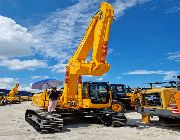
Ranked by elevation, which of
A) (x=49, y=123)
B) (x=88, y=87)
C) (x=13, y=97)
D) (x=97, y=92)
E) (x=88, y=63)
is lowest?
(x=49, y=123)

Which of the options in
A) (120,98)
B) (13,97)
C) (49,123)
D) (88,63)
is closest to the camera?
(49,123)

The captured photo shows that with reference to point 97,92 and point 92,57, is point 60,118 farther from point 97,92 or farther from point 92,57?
point 97,92

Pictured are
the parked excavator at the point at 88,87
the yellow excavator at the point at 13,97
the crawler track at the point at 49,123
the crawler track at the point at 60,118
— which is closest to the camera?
the crawler track at the point at 49,123

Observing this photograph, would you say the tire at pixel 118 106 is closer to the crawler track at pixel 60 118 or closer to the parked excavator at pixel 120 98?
the parked excavator at pixel 120 98

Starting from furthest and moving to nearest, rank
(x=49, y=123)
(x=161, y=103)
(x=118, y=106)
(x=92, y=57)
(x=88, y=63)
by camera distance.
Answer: (x=118, y=106) < (x=88, y=63) < (x=92, y=57) < (x=161, y=103) < (x=49, y=123)

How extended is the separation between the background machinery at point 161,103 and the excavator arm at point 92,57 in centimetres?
273

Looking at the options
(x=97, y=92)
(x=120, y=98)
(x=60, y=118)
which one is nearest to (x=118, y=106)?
(x=120, y=98)

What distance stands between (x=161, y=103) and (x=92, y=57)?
3.79 meters

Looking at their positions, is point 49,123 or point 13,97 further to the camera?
point 13,97

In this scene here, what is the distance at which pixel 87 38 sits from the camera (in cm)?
1535

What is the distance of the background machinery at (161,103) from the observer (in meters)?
12.5

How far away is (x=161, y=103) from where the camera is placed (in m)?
13.7

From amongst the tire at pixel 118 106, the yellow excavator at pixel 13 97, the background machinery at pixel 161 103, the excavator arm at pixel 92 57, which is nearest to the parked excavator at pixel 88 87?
the excavator arm at pixel 92 57

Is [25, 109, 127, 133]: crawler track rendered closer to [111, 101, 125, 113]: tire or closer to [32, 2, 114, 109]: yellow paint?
[32, 2, 114, 109]: yellow paint
